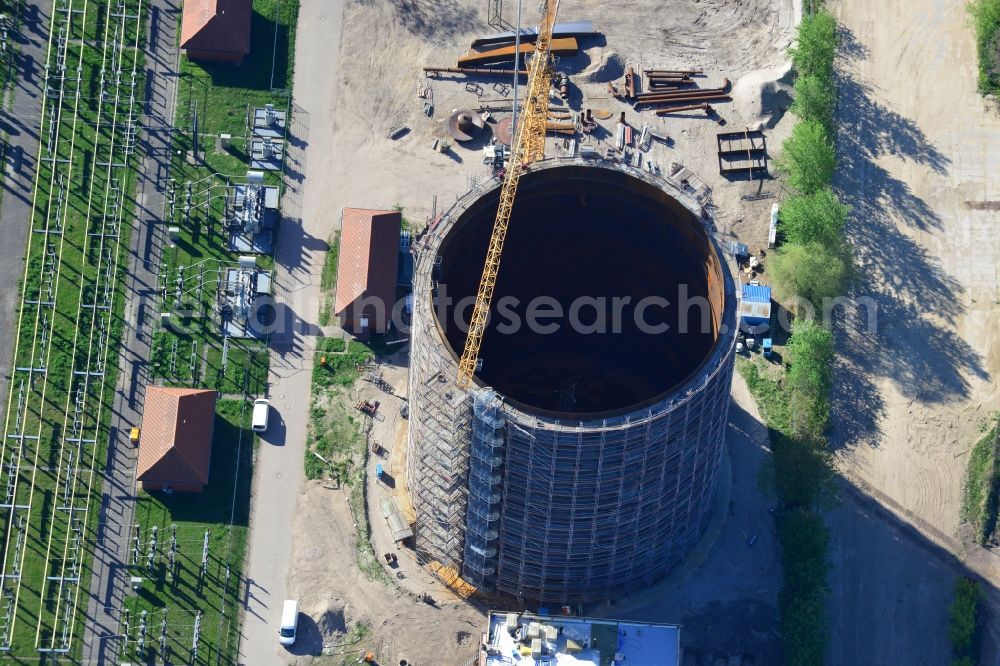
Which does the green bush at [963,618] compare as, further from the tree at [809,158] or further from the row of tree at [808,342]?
the tree at [809,158]

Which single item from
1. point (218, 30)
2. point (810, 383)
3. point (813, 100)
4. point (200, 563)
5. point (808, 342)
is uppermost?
point (218, 30)

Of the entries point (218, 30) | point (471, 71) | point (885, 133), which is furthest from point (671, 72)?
point (218, 30)

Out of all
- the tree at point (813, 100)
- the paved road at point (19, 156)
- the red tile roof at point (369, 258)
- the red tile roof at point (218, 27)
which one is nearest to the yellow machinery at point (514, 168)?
the red tile roof at point (369, 258)

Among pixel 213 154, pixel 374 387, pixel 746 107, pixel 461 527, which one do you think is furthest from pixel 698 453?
pixel 213 154

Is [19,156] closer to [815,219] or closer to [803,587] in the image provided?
[815,219]

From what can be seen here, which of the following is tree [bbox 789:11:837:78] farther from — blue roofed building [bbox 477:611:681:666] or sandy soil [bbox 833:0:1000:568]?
blue roofed building [bbox 477:611:681:666]

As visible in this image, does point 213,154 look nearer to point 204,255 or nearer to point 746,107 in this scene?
point 204,255
